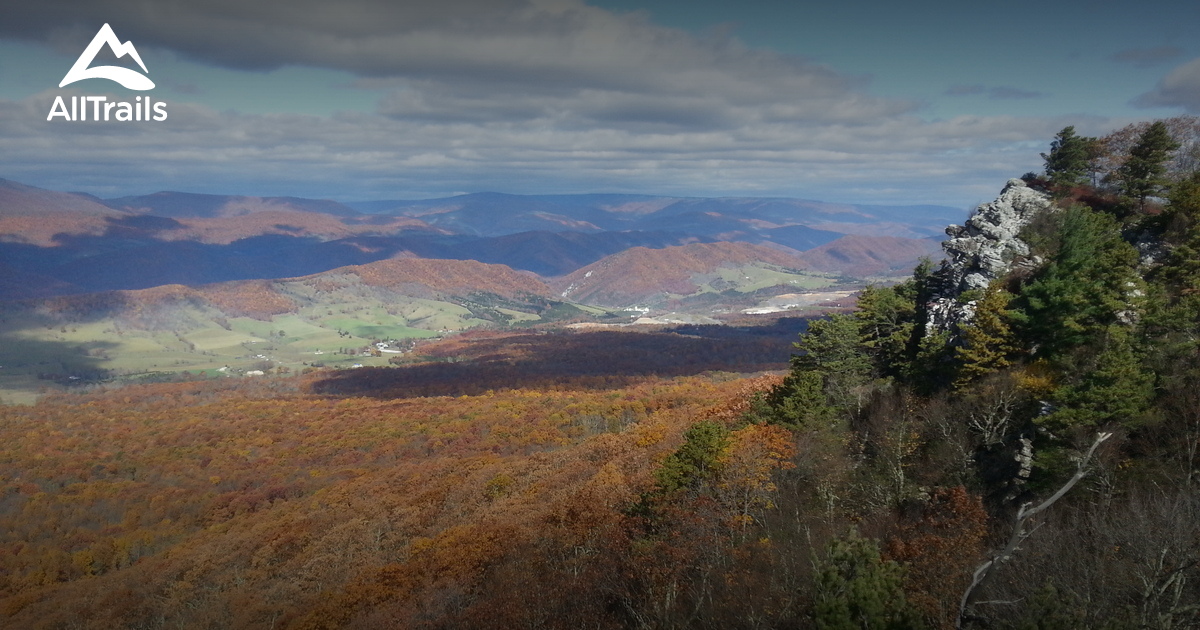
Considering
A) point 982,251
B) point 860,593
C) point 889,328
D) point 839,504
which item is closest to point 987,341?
point 982,251

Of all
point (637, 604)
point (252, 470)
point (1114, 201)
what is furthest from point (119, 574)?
point (1114, 201)

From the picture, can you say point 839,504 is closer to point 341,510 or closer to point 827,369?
point 827,369

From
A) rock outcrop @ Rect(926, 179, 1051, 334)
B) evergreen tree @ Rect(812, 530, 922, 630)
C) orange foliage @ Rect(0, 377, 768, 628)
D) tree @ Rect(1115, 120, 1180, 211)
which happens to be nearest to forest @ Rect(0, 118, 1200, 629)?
evergreen tree @ Rect(812, 530, 922, 630)

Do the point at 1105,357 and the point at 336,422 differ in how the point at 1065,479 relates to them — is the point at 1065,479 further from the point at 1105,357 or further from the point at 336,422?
the point at 336,422

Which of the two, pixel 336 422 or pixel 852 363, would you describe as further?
pixel 336 422

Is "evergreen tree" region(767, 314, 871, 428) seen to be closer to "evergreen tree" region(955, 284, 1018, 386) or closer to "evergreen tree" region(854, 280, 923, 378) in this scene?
"evergreen tree" region(854, 280, 923, 378)

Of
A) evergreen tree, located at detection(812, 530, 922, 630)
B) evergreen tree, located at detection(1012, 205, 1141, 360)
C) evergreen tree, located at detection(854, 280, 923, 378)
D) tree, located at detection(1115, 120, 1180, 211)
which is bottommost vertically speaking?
evergreen tree, located at detection(812, 530, 922, 630)

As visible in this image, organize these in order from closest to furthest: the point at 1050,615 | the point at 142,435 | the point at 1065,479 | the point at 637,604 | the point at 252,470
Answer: the point at 1050,615
the point at 637,604
the point at 1065,479
the point at 252,470
the point at 142,435
